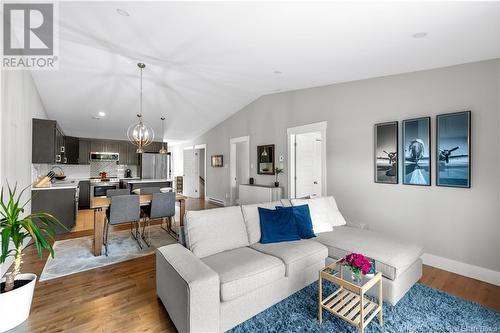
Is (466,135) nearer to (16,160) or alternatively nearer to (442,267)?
(442,267)

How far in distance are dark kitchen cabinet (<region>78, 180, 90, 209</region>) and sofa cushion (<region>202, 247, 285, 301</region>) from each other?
20.7 ft

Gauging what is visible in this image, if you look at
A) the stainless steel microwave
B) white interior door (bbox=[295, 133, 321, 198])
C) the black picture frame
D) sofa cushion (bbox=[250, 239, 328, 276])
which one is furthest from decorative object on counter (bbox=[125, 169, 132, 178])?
the black picture frame

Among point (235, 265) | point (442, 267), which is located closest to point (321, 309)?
point (235, 265)

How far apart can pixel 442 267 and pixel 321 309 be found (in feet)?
6.93

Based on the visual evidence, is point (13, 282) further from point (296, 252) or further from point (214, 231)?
point (296, 252)

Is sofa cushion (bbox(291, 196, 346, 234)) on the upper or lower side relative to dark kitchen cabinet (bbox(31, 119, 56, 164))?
lower

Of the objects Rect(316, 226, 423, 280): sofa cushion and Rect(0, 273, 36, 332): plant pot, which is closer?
Rect(0, 273, 36, 332): plant pot

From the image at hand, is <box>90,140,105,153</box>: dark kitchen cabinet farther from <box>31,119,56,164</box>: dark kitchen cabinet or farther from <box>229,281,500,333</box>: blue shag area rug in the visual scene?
<box>229,281,500,333</box>: blue shag area rug

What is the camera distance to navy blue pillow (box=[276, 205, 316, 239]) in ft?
8.96

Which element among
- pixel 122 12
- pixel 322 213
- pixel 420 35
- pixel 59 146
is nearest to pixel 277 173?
pixel 322 213

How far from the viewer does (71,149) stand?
7039mm

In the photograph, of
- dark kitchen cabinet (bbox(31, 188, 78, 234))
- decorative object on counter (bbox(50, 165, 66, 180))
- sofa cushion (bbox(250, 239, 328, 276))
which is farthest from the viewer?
decorative object on counter (bbox(50, 165, 66, 180))

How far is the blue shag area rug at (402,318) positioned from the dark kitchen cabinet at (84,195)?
674cm

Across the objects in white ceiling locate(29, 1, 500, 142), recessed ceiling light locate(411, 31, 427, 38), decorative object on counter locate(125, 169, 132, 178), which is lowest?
decorative object on counter locate(125, 169, 132, 178)
